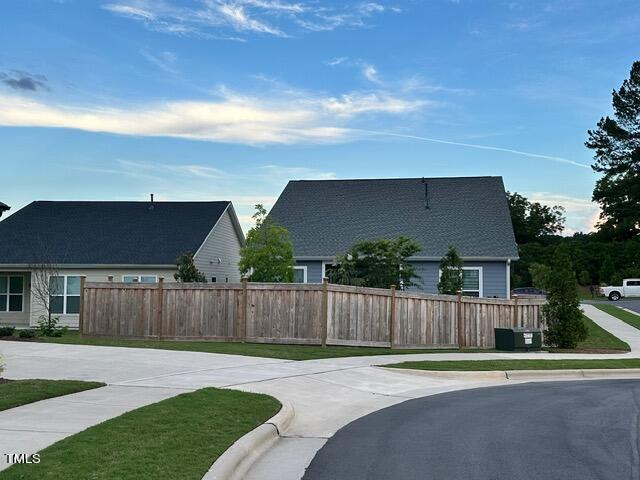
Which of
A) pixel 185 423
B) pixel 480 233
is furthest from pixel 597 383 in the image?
pixel 480 233

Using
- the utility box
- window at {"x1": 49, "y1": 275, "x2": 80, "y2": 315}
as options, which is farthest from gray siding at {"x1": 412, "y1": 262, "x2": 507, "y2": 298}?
window at {"x1": 49, "y1": 275, "x2": 80, "y2": 315}

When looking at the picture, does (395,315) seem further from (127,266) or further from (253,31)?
(127,266)

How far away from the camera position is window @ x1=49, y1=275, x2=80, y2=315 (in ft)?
102

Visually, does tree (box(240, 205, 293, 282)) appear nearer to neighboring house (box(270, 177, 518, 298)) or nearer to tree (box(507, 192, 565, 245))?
neighboring house (box(270, 177, 518, 298))

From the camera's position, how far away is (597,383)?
51.5 feet

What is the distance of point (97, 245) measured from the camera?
32.6 meters

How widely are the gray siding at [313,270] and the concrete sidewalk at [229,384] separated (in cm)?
1303

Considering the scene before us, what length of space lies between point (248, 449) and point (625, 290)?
55.4 meters

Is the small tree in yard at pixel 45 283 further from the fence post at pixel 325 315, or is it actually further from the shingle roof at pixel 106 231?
the fence post at pixel 325 315

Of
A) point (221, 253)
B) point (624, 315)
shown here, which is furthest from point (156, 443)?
point (624, 315)

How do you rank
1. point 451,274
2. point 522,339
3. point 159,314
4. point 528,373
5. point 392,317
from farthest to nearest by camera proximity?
point 451,274 < point 522,339 < point 159,314 < point 392,317 < point 528,373

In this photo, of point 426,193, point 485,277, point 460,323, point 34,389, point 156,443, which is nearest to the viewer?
point 156,443

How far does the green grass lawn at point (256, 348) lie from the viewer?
1804cm

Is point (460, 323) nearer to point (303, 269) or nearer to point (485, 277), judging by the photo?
point (485, 277)
